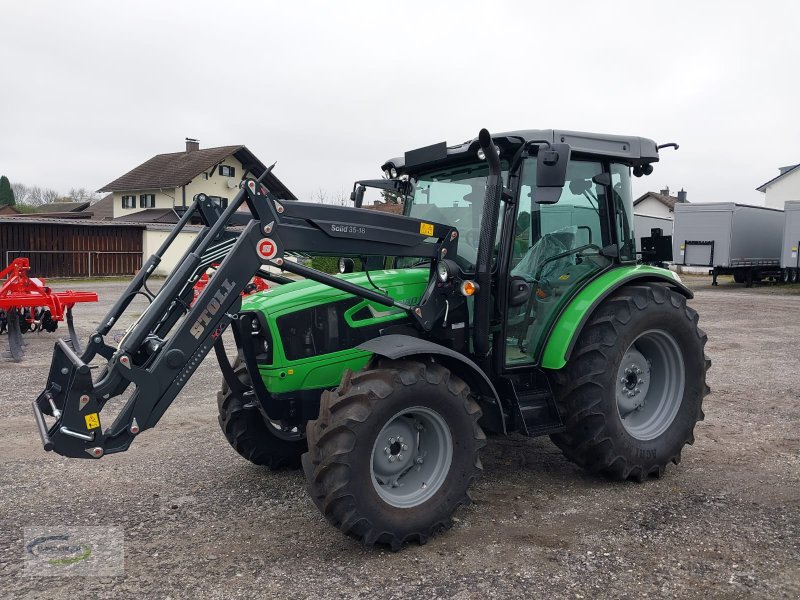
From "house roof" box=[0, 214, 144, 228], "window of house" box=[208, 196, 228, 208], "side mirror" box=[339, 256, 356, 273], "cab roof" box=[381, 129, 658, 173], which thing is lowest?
"side mirror" box=[339, 256, 356, 273]

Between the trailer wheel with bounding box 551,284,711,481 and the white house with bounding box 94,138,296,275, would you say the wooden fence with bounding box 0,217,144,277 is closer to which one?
the white house with bounding box 94,138,296,275

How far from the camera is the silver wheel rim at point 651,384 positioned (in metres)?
4.93

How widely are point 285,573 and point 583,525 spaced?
1808mm

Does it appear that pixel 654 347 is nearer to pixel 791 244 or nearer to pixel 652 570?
pixel 652 570

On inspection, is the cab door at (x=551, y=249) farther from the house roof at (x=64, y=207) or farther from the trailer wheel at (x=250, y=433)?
the house roof at (x=64, y=207)

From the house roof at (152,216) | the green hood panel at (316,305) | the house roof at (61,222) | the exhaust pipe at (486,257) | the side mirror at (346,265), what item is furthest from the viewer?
the house roof at (152,216)

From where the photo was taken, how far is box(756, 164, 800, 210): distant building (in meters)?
42.1

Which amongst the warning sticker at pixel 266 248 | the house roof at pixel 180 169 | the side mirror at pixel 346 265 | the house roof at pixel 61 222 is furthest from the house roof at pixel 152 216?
the warning sticker at pixel 266 248

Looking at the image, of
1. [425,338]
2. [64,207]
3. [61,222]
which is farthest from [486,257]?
[64,207]

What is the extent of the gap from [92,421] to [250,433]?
57.2 inches

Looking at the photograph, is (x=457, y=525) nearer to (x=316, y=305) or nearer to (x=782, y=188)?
(x=316, y=305)

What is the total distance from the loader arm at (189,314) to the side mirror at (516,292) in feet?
2.77

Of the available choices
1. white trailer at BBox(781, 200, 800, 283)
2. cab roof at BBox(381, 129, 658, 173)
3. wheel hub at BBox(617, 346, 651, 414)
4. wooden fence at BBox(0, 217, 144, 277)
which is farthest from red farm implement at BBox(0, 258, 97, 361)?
white trailer at BBox(781, 200, 800, 283)

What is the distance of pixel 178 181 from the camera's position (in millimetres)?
37500
